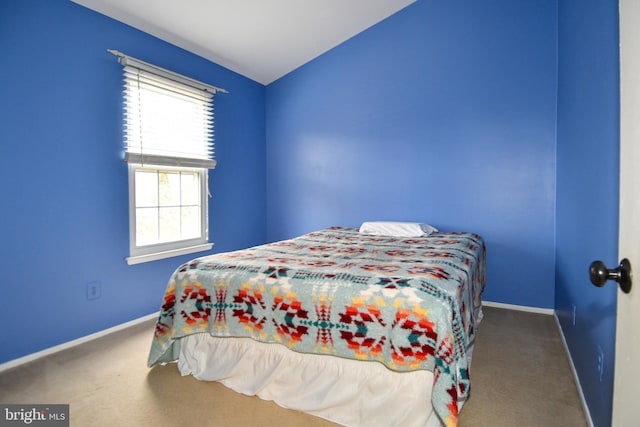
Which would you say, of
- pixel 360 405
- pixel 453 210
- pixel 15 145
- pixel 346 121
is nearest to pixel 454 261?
pixel 360 405

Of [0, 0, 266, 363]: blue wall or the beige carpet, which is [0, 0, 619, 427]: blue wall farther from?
the beige carpet

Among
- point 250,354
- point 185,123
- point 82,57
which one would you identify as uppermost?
point 82,57

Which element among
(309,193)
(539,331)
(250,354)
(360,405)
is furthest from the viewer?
(309,193)

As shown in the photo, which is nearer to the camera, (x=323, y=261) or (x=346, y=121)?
(x=323, y=261)

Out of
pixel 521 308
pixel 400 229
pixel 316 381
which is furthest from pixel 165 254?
pixel 521 308

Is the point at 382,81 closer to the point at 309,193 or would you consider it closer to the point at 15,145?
the point at 309,193

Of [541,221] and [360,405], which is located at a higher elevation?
[541,221]

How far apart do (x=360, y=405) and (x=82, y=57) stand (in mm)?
2851

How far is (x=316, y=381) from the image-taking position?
1.67m

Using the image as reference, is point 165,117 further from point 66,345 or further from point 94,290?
point 66,345

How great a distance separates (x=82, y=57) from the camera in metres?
2.44

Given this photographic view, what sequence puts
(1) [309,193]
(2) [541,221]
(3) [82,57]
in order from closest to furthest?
1. (3) [82,57]
2. (2) [541,221]
3. (1) [309,193]

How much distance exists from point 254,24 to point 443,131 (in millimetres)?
2041

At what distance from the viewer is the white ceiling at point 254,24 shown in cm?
267
